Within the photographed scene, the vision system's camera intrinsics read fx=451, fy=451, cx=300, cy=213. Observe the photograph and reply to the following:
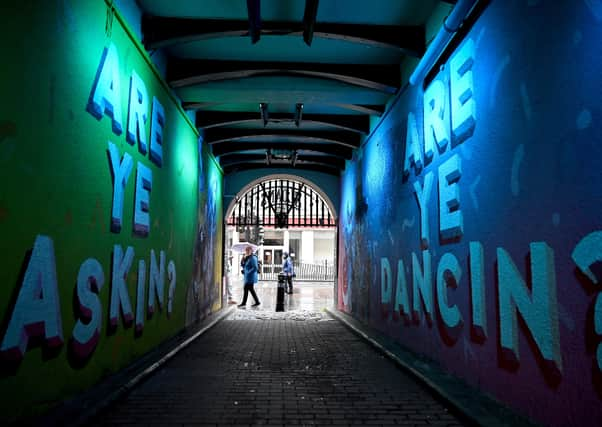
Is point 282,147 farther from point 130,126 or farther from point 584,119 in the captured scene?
point 584,119

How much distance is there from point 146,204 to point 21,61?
2.82 metres

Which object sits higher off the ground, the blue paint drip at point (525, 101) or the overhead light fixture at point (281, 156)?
the overhead light fixture at point (281, 156)

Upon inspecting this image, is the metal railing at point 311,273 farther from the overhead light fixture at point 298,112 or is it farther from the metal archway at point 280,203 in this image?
the overhead light fixture at point 298,112

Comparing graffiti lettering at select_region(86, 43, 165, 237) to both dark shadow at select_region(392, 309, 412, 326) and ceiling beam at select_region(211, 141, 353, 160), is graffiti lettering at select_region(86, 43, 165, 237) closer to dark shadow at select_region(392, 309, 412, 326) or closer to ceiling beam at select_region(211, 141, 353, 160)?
dark shadow at select_region(392, 309, 412, 326)

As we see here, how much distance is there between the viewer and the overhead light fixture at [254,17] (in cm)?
452

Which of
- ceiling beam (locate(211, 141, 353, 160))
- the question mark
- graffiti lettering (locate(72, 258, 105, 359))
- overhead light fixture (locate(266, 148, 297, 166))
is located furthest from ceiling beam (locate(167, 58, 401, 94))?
the question mark

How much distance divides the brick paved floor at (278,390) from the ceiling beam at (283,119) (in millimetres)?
4204

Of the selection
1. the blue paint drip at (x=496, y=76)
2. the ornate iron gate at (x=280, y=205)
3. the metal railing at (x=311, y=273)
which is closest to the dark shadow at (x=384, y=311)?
the blue paint drip at (x=496, y=76)

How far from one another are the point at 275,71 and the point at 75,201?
12.3 ft

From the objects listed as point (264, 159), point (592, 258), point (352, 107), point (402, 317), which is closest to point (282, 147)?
point (264, 159)

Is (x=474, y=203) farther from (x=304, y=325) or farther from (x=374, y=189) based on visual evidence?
(x=304, y=325)

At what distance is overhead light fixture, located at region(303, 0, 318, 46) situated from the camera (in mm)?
4660

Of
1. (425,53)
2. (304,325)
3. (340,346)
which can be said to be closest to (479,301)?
(425,53)

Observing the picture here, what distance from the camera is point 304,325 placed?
970 centimetres
